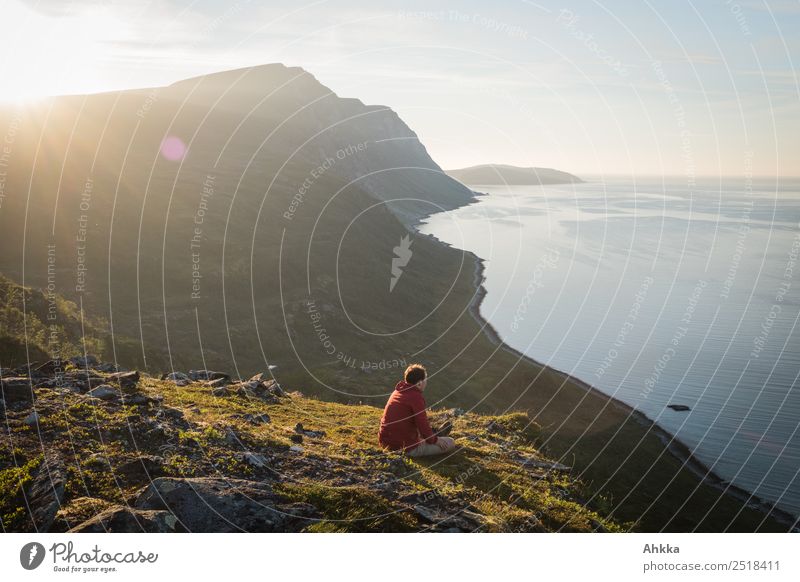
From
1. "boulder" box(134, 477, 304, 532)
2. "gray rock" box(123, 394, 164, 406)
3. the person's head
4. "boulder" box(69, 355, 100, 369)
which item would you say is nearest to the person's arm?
the person's head

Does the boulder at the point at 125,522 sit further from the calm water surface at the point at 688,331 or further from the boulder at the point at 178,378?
the calm water surface at the point at 688,331

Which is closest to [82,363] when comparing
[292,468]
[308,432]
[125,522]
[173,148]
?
[308,432]

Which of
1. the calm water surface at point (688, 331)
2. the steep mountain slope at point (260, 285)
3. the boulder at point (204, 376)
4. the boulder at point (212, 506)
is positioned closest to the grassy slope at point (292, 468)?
the boulder at point (212, 506)

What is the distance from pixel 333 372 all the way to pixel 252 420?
48420 mm

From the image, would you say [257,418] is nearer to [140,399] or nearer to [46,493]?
[140,399]

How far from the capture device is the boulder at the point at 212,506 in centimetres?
888

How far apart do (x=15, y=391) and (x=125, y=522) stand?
5.50m

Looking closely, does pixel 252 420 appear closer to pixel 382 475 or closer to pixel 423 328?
pixel 382 475

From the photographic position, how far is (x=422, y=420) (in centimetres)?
1261

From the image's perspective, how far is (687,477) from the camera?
147ft

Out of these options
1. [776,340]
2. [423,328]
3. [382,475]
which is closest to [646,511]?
[382,475]

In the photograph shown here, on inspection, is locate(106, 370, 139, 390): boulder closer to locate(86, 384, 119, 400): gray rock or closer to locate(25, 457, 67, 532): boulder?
locate(86, 384, 119, 400): gray rock

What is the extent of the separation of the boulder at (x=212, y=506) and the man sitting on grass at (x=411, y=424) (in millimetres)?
3952

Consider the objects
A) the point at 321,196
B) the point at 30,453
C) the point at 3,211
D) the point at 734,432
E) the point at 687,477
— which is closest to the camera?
the point at 30,453
